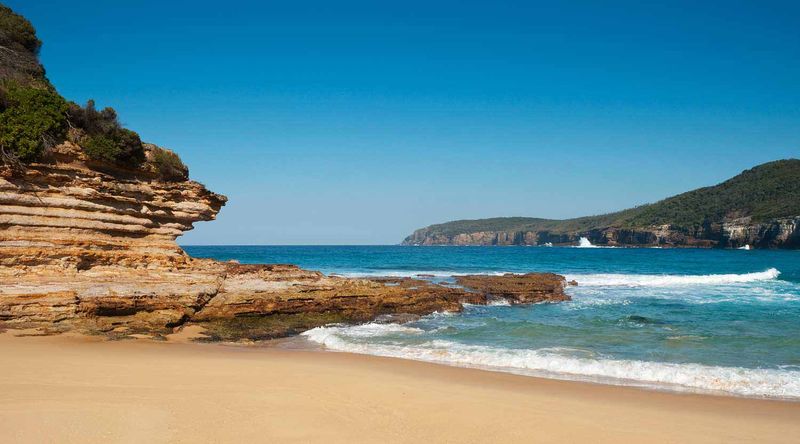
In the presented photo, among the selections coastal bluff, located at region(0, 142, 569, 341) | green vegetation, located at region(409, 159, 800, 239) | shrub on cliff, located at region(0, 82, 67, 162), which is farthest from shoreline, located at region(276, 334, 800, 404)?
green vegetation, located at region(409, 159, 800, 239)

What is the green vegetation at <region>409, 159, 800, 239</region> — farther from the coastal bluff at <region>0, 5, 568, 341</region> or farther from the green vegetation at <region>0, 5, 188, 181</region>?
the green vegetation at <region>0, 5, 188, 181</region>

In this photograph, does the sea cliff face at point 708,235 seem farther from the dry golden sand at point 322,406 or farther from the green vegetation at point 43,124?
the green vegetation at point 43,124

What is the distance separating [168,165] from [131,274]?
14.4ft

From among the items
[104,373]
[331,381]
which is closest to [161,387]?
[104,373]

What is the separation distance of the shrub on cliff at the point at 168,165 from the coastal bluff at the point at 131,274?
0.83 feet

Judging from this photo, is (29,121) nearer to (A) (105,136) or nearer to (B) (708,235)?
(A) (105,136)

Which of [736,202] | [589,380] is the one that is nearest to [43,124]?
[589,380]

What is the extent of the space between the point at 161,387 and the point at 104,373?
4.97 ft

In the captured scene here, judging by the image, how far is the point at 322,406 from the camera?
6.99m

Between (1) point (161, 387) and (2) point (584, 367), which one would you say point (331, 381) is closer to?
(1) point (161, 387)

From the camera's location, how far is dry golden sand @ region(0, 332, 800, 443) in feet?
19.0

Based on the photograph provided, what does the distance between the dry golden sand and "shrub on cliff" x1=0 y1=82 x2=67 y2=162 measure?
21.5 feet

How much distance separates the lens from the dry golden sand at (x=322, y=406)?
19.0 ft

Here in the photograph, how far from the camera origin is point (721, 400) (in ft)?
29.4
